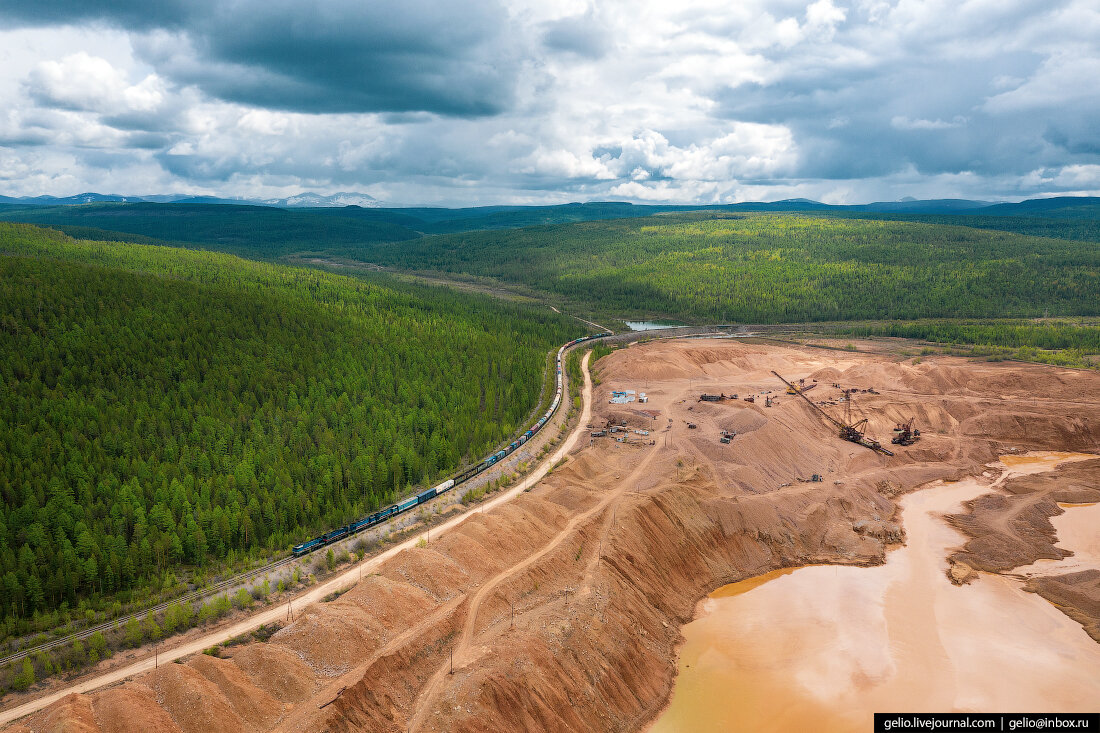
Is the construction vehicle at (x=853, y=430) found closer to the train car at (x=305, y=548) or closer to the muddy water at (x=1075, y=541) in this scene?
the muddy water at (x=1075, y=541)

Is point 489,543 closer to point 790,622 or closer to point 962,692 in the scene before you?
point 790,622

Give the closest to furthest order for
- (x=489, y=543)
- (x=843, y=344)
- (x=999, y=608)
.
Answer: (x=489, y=543), (x=999, y=608), (x=843, y=344)

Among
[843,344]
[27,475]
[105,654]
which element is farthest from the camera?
[843,344]

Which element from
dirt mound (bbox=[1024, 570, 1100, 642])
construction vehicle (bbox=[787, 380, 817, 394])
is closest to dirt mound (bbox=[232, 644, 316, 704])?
dirt mound (bbox=[1024, 570, 1100, 642])

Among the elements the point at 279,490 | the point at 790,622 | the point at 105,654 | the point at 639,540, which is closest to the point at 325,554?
the point at 279,490

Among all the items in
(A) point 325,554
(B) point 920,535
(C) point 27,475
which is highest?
(C) point 27,475

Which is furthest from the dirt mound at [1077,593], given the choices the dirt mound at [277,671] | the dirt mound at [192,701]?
the dirt mound at [192,701]

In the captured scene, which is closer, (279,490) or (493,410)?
(279,490)
